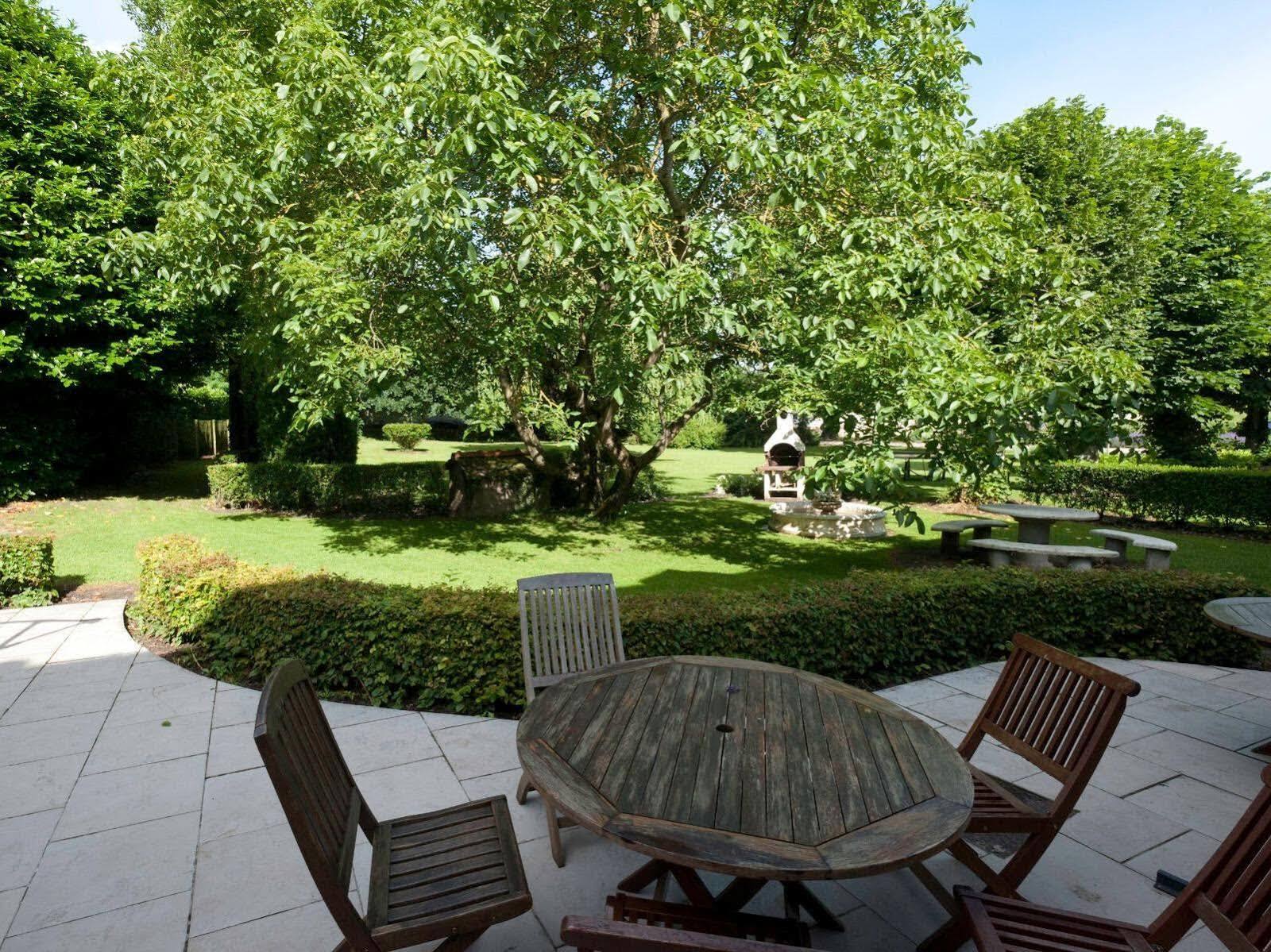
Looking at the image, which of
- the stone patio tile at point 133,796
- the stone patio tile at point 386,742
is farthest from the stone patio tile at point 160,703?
the stone patio tile at point 386,742

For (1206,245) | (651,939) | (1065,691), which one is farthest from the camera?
(1206,245)

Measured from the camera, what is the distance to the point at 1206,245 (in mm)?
15516

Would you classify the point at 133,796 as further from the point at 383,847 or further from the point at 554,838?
the point at 554,838

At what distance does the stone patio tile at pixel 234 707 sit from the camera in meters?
4.48

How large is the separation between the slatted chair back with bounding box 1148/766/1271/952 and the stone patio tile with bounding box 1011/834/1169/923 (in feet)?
3.00

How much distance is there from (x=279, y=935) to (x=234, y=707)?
8.39 ft

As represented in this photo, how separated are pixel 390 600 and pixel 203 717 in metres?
1.38

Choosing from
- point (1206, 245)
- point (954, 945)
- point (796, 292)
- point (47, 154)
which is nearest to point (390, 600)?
point (954, 945)

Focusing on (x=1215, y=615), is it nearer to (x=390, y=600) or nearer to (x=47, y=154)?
(x=390, y=600)

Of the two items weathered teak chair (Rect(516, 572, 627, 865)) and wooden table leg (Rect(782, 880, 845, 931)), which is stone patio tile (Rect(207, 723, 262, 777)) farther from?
wooden table leg (Rect(782, 880, 845, 931))

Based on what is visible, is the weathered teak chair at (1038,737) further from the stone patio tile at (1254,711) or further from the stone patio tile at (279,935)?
the stone patio tile at (1254,711)

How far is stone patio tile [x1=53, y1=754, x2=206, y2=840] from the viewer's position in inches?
132

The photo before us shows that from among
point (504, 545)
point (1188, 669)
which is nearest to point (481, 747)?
point (1188, 669)

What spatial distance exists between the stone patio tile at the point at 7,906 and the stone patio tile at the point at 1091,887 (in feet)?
13.8
